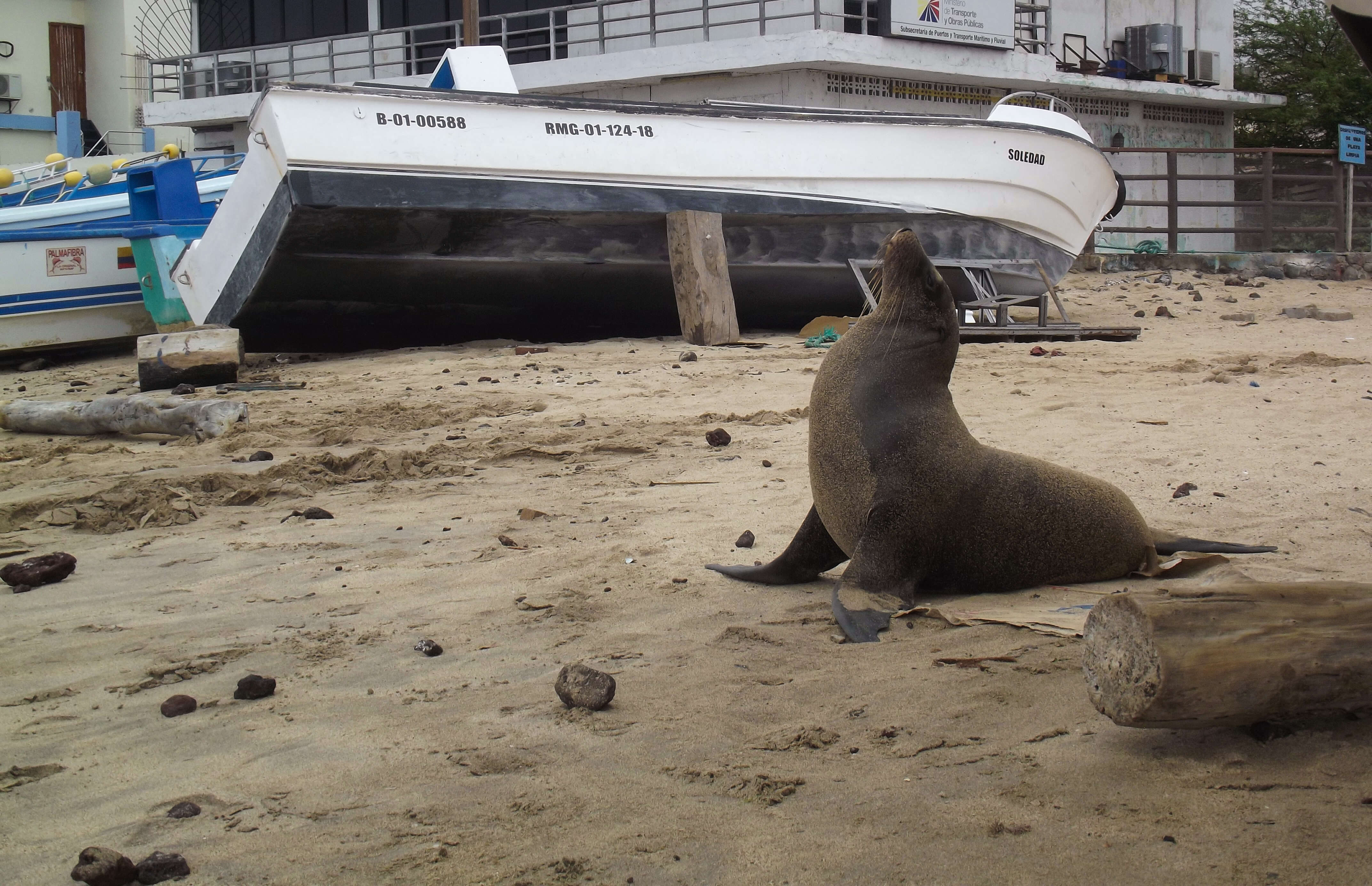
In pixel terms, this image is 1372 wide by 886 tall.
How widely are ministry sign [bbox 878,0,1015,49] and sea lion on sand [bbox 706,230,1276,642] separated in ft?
45.5

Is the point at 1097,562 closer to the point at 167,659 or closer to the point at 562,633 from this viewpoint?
the point at 562,633

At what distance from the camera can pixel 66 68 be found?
30844 mm

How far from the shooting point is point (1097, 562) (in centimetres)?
352

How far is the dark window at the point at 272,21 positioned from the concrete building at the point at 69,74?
6.71m

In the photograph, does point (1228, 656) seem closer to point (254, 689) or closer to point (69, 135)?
point (254, 689)

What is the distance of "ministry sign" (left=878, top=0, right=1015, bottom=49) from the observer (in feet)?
53.7

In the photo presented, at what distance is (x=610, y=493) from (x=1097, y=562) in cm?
201

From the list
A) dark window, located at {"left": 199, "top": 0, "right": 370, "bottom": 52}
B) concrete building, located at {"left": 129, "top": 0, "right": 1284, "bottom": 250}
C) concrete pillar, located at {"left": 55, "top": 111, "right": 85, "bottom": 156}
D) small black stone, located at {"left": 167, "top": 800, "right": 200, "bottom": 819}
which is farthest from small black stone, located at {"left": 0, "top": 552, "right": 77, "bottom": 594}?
concrete pillar, located at {"left": 55, "top": 111, "right": 85, "bottom": 156}

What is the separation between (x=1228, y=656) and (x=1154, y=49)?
20807mm

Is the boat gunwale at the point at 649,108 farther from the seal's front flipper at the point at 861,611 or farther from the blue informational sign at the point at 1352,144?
the blue informational sign at the point at 1352,144

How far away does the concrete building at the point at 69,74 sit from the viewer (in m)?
30.1

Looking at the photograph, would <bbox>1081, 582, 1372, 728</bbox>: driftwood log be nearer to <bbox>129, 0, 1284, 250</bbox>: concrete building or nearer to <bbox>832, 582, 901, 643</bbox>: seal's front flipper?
<bbox>832, 582, 901, 643</bbox>: seal's front flipper

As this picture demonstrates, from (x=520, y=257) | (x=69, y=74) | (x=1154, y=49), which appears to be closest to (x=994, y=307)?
(x=520, y=257)

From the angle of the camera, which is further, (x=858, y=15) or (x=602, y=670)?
(x=858, y=15)
